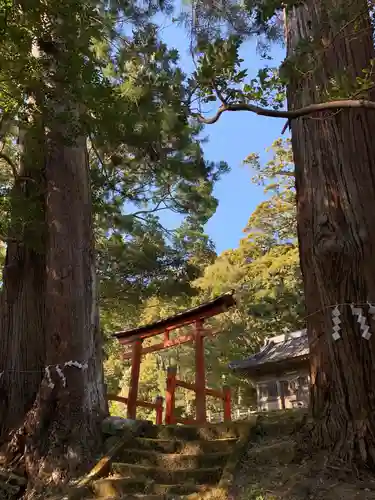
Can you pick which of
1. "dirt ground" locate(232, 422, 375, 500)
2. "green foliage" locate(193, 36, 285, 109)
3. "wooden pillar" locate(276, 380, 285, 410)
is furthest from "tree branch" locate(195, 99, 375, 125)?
"wooden pillar" locate(276, 380, 285, 410)

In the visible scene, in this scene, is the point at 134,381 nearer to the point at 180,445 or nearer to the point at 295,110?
the point at 180,445

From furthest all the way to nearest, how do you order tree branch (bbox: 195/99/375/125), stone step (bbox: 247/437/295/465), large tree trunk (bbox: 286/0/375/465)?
stone step (bbox: 247/437/295/465) → large tree trunk (bbox: 286/0/375/465) → tree branch (bbox: 195/99/375/125)

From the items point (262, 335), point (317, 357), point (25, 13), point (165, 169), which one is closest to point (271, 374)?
point (262, 335)

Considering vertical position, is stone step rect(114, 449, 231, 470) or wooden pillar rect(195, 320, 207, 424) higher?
wooden pillar rect(195, 320, 207, 424)

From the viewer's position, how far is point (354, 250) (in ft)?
11.0

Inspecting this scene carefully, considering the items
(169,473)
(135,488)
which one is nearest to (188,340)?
(169,473)

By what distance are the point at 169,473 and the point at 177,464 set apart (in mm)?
163

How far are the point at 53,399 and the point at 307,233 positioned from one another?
292 cm

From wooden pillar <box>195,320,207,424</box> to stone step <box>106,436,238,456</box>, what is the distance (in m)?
2.45

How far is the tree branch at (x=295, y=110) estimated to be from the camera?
236cm

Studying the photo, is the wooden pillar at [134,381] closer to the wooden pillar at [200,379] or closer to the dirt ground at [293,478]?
the wooden pillar at [200,379]

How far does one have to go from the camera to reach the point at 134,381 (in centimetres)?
880

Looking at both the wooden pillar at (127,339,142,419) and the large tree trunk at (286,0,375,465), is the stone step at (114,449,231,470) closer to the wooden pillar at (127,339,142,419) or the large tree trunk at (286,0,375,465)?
the large tree trunk at (286,0,375,465)

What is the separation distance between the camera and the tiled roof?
34.0 ft
